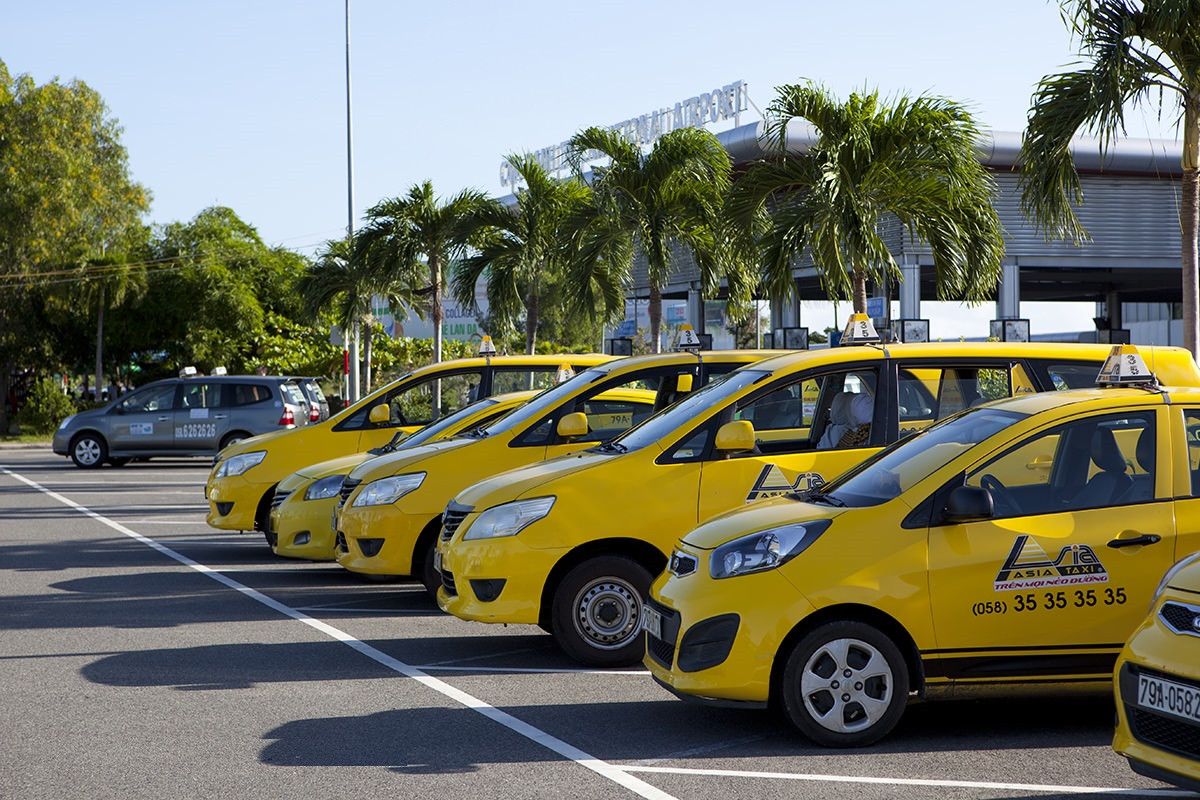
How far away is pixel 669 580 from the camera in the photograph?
621cm

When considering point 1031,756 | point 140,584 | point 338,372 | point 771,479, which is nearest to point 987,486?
point 1031,756

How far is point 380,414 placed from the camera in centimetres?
1355

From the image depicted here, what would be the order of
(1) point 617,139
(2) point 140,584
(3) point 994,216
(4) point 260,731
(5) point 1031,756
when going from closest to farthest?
(5) point 1031,756, (4) point 260,731, (2) point 140,584, (3) point 994,216, (1) point 617,139

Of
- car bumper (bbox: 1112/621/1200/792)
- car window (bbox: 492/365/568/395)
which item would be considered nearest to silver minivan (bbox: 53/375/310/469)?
car window (bbox: 492/365/568/395)

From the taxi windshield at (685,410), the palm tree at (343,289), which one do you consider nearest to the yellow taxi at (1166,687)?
the taxi windshield at (685,410)

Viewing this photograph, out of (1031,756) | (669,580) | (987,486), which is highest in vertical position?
(987,486)

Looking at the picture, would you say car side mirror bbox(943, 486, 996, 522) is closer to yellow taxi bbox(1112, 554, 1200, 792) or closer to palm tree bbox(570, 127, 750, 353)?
yellow taxi bbox(1112, 554, 1200, 792)

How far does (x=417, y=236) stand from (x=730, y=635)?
65.8 ft

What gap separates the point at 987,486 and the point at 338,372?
125 feet

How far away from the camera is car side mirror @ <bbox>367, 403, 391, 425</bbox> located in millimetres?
13531

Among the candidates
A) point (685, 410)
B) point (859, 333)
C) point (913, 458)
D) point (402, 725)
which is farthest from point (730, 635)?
point (859, 333)

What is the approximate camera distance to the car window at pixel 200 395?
25.1m

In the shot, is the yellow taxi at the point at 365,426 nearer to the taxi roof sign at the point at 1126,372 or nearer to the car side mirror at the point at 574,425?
the car side mirror at the point at 574,425

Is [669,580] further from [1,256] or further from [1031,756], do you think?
[1,256]
